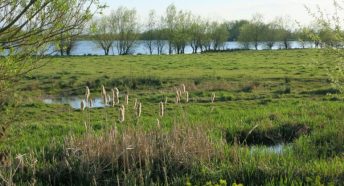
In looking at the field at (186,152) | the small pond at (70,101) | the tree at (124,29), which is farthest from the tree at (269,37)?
the field at (186,152)

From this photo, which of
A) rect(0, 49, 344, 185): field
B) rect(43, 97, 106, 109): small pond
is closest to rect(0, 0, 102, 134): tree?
rect(0, 49, 344, 185): field

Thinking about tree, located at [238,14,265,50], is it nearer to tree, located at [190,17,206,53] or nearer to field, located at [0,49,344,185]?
tree, located at [190,17,206,53]

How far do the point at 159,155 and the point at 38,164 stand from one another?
2.08 m

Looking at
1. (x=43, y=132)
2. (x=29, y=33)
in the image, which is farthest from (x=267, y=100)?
(x=29, y=33)

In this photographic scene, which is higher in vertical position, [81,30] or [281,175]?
[81,30]

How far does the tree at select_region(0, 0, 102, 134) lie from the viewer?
271 inches

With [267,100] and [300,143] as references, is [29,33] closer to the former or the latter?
[300,143]

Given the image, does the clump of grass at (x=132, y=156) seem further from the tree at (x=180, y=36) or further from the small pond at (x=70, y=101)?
the tree at (x=180, y=36)

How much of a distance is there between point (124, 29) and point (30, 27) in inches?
3026

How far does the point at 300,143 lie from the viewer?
9.62 m

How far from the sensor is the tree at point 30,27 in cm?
688

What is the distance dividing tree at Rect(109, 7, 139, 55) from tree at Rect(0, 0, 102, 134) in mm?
70381

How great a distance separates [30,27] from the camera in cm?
719

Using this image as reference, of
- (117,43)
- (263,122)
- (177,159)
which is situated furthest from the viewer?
(117,43)
